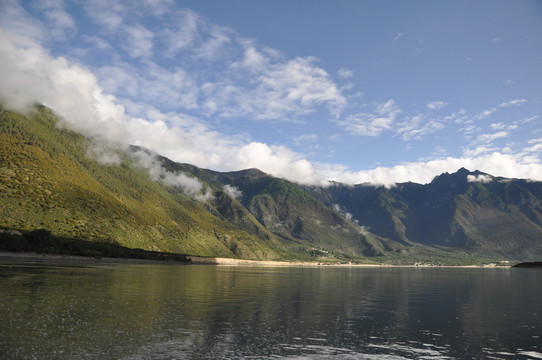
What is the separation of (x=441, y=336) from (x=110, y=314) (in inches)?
1361

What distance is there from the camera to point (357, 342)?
109 feet

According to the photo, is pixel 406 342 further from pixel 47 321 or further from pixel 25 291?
pixel 25 291

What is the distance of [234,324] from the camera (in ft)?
129

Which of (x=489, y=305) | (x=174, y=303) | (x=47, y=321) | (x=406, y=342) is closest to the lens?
(x=406, y=342)

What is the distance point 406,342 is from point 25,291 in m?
53.8

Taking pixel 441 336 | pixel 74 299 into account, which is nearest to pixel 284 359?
pixel 441 336

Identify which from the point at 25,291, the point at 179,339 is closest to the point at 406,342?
the point at 179,339

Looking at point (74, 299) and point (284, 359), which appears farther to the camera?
point (74, 299)

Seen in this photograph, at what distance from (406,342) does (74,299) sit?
4330 centimetres

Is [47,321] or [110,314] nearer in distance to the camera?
[47,321]

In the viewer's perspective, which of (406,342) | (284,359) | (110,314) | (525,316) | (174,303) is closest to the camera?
(284,359)

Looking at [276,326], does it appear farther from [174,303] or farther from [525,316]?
[525,316]

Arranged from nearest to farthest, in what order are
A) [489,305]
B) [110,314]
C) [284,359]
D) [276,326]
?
[284,359], [276,326], [110,314], [489,305]

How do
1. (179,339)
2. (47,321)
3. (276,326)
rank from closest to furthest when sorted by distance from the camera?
(179,339), (47,321), (276,326)
